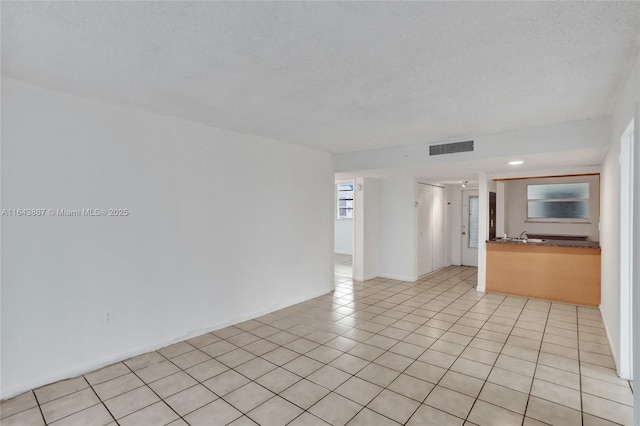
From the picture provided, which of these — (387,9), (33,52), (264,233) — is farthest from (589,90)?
(33,52)

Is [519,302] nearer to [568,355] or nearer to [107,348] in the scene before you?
[568,355]

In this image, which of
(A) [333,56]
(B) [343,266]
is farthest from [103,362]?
(B) [343,266]

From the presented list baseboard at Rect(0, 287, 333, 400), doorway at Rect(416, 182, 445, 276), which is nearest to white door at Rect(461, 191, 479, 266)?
doorway at Rect(416, 182, 445, 276)

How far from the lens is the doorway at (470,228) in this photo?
8.55m

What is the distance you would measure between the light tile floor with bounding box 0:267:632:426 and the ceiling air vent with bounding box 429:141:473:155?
2.43 metres

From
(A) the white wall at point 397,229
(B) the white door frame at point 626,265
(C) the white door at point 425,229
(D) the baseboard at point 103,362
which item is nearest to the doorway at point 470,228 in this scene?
(C) the white door at point 425,229

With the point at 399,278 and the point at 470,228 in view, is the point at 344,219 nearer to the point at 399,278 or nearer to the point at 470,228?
the point at 470,228

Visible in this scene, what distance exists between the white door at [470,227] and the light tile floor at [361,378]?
4.00 metres

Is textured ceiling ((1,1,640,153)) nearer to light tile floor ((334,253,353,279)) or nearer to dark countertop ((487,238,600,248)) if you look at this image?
dark countertop ((487,238,600,248))

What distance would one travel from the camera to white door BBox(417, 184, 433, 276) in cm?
722

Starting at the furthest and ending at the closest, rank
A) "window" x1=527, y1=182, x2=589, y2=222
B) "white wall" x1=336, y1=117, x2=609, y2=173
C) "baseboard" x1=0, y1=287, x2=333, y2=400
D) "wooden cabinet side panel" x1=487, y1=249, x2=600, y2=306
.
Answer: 1. "window" x1=527, y1=182, x2=589, y2=222
2. "wooden cabinet side panel" x1=487, y1=249, x2=600, y2=306
3. "white wall" x1=336, y1=117, x2=609, y2=173
4. "baseboard" x1=0, y1=287, x2=333, y2=400

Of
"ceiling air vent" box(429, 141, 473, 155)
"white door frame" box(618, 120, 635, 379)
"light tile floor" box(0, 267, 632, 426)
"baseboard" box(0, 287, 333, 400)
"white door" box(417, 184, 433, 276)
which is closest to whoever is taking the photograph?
"light tile floor" box(0, 267, 632, 426)

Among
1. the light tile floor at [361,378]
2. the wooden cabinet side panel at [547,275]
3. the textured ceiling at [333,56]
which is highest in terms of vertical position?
the textured ceiling at [333,56]

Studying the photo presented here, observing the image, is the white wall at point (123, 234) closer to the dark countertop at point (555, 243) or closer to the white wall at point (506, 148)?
the white wall at point (506, 148)
